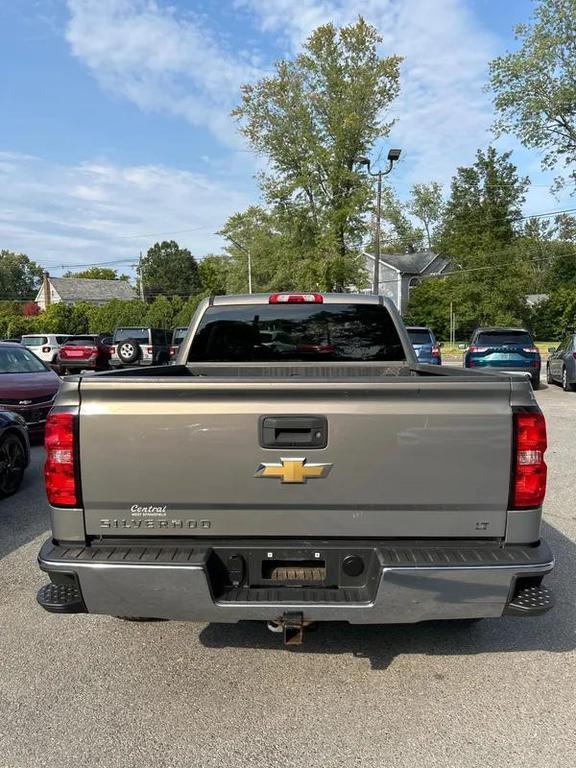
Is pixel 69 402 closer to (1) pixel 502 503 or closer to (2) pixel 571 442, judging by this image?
(1) pixel 502 503

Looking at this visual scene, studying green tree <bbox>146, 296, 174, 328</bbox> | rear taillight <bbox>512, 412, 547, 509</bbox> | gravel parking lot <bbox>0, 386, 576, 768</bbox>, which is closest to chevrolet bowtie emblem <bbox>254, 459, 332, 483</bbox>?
Answer: rear taillight <bbox>512, 412, 547, 509</bbox>

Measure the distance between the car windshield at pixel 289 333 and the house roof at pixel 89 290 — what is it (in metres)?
81.8

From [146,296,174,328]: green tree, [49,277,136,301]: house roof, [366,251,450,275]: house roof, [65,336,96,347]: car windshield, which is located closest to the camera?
[65,336,96,347]: car windshield

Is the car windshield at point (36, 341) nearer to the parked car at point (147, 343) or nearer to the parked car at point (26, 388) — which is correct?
the parked car at point (147, 343)

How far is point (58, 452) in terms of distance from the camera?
266 cm

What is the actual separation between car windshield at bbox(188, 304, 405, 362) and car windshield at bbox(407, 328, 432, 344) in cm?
1282

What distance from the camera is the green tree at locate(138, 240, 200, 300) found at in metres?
106

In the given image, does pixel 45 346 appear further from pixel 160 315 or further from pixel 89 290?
pixel 89 290

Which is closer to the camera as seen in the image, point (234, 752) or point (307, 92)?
point (234, 752)

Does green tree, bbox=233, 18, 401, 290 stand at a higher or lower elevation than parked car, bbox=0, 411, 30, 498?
higher

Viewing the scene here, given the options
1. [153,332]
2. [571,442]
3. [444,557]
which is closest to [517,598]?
[444,557]

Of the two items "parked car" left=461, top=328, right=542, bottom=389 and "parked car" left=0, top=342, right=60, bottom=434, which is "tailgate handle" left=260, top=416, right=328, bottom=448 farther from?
"parked car" left=461, top=328, right=542, bottom=389

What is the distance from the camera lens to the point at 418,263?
70.2 meters

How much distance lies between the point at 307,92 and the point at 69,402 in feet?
117
